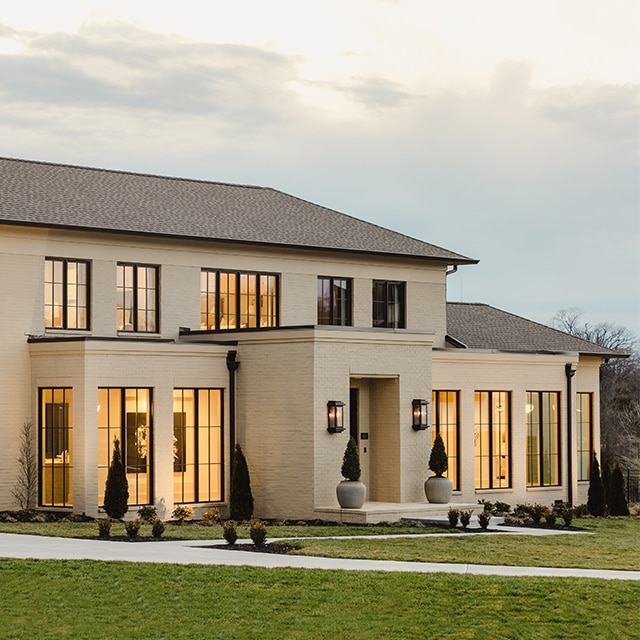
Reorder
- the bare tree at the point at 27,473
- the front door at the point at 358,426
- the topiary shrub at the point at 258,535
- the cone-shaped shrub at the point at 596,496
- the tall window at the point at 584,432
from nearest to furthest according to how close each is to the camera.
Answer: the topiary shrub at the point at 258,535 < the bare tree at the point at 27,473 < the front door at the point at 358,426 < the cone-shaped shrub at the point at 596,496 < the tall window at the point at 584,432

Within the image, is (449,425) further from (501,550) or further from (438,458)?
(501,550)

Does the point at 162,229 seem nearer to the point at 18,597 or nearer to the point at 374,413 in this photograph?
the point at 374,413

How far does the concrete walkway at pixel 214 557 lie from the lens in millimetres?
19578

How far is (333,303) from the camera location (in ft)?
118

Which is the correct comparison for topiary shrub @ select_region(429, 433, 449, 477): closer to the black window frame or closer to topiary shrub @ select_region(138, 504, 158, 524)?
the black window frame

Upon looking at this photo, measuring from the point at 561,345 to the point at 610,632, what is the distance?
2585 cm

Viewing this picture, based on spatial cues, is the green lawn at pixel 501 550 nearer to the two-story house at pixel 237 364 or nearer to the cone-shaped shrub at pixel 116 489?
the two-story house at pixel 237 364

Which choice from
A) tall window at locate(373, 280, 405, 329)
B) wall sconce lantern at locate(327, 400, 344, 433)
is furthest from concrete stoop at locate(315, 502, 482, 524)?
tall window at locate(373, 280, 405, 329)

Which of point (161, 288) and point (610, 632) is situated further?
point (161, 288)

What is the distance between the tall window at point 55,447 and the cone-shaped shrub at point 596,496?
47.6 feet

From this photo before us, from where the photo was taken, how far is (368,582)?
18.2 m

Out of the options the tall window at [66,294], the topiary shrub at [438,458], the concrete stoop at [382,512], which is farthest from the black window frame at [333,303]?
the tall window at [66,294]

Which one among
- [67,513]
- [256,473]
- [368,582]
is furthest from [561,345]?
[368,582]

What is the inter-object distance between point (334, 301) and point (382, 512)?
325 inches
